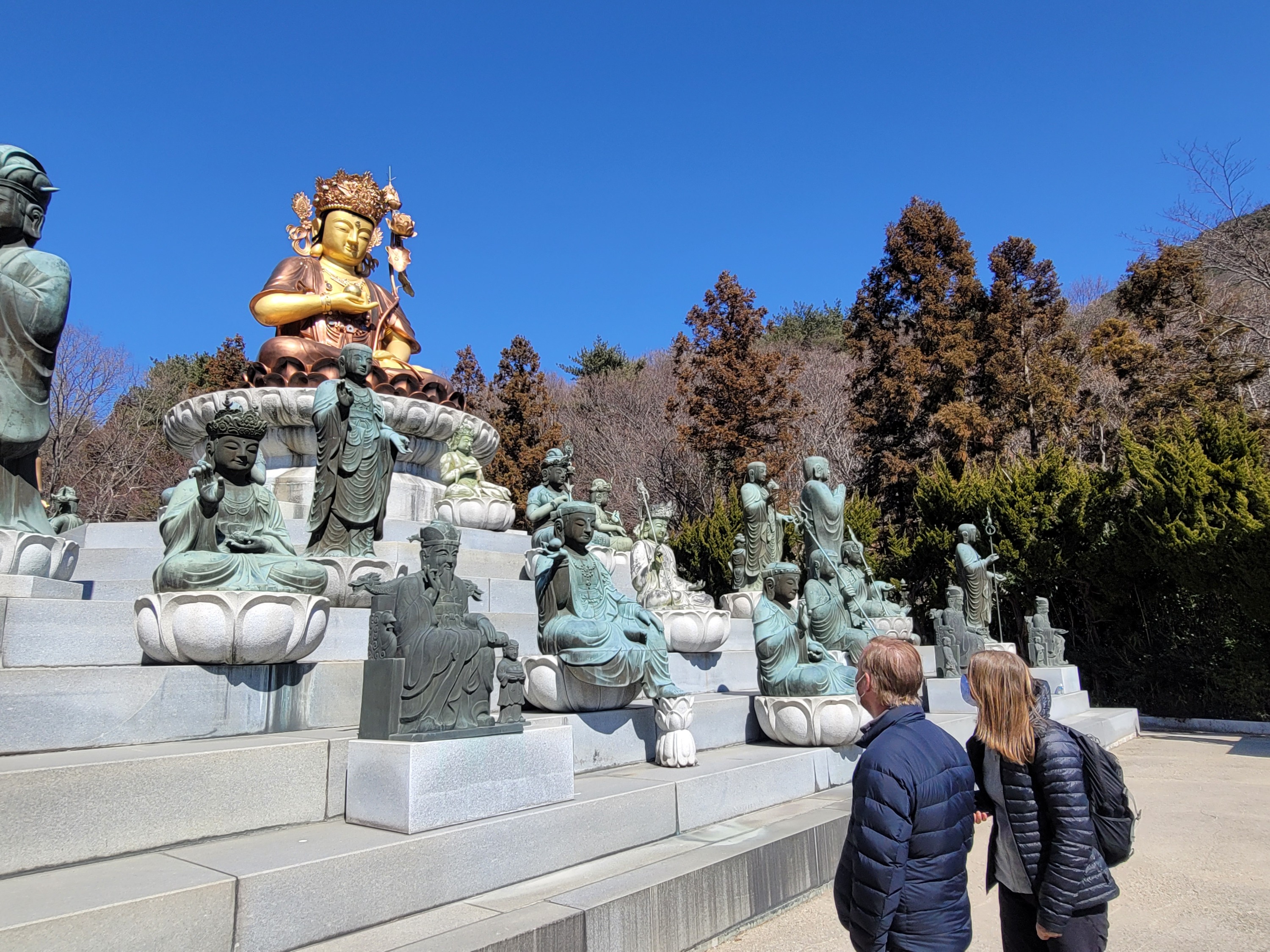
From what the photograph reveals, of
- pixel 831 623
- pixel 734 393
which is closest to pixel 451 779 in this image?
pixel 831 623

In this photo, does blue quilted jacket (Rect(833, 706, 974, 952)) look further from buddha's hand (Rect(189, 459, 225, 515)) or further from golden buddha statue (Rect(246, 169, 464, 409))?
golden buddha statue (Rect(246, 169, 464, 409))

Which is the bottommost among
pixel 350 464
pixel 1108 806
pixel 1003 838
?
pixel 1003 838

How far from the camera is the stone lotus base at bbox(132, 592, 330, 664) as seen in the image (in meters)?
4.19

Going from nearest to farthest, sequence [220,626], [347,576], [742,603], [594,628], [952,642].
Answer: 1. [220,626]
2. [594,628]
3. [347,576]
4. [952,642]
5. [742,603]

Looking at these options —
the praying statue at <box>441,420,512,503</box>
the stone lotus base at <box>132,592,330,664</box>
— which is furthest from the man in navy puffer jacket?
the praying statue at <box>441,420,512,503</box>

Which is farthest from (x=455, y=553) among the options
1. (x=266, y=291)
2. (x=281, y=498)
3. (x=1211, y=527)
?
(x=1211, y=527)

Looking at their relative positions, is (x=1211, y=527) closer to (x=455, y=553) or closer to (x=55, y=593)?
(x=455, y=553)

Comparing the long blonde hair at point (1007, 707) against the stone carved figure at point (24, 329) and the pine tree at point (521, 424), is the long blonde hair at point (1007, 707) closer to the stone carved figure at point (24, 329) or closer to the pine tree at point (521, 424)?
the stone carved figure at point (24, 329)

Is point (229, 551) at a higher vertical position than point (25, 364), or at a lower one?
lower

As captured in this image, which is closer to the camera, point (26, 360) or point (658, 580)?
point (26, 360)

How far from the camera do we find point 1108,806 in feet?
8.02

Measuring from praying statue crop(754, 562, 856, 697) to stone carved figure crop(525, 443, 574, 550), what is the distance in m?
3.09

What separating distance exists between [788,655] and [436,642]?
3082 mm

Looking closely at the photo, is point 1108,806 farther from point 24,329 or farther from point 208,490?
point 24,329
